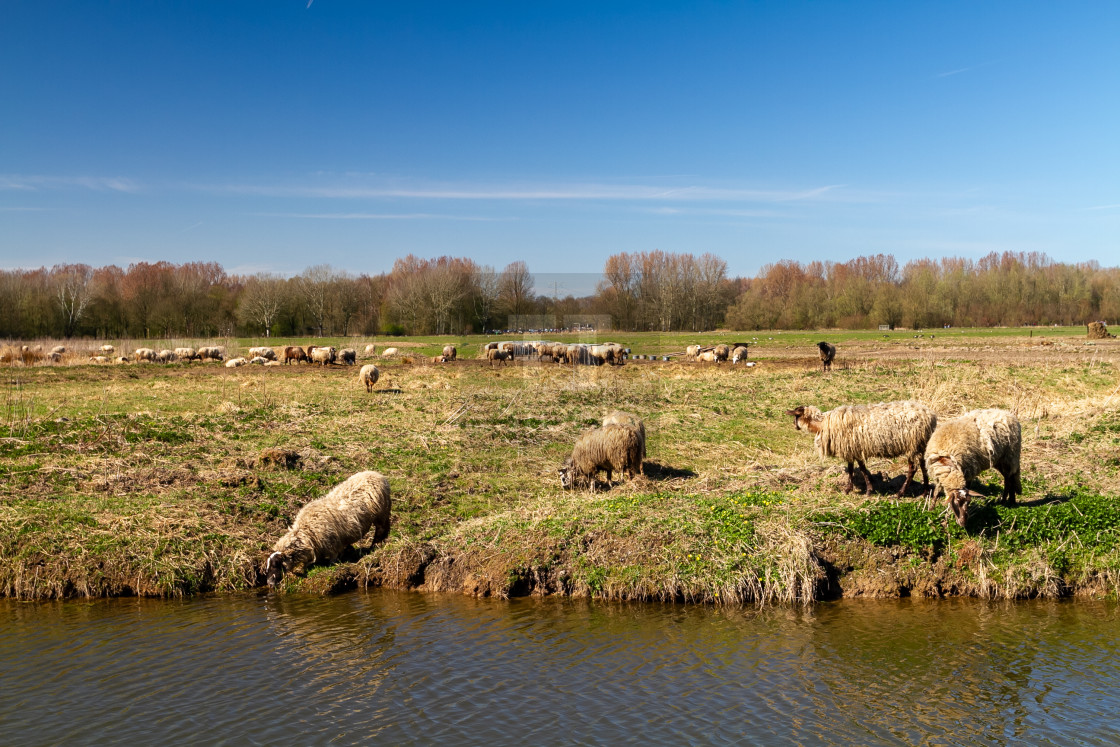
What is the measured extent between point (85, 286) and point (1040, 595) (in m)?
101

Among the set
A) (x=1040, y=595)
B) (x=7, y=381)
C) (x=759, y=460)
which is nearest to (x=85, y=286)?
(x=7, y=381)

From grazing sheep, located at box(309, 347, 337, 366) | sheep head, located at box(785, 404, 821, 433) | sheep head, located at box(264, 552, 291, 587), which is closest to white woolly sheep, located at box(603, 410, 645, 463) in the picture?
sheep head, located at box(785, 404, 821, 433)

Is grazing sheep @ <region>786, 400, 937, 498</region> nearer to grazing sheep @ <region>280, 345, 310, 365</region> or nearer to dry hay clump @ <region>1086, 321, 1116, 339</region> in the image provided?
grazing sheep @ <region>280, 345, 310, 365</region>

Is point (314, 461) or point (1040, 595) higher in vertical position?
point (314, 461)

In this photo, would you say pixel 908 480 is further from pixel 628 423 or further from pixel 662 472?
pixel 628 423

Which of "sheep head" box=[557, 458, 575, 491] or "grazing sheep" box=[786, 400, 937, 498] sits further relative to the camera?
"sheep head" box=[557, 458, 575, 491]

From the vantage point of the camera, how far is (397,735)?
7441mm

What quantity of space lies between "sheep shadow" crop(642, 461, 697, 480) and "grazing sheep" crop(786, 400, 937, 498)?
142 inches

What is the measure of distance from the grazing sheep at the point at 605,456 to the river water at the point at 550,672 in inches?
177

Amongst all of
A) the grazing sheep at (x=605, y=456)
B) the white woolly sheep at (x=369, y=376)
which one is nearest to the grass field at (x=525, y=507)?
the grazing sheep at (x=605, y=456)

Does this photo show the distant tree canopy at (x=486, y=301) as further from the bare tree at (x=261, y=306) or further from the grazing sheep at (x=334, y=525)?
the grazing sheep at (x=334, y=525)

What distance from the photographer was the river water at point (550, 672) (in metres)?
7.51

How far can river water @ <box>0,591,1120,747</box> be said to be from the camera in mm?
7512

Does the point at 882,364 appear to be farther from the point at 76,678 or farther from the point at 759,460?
the point at 76,678
